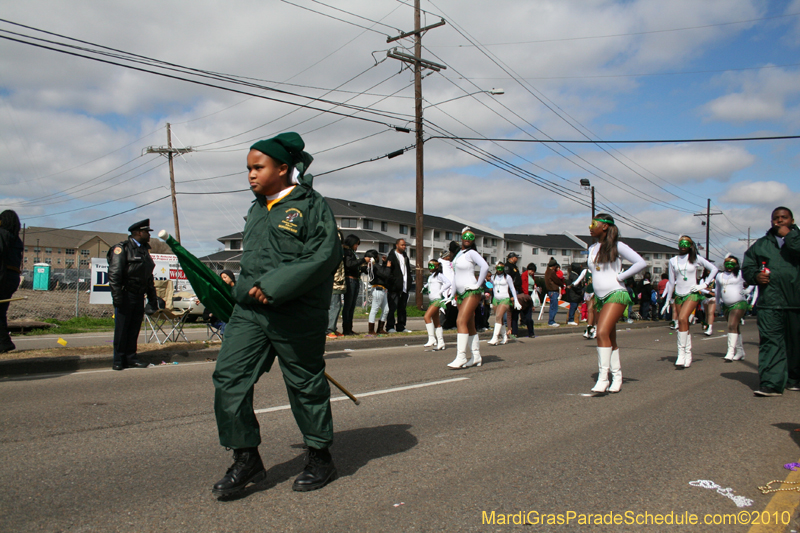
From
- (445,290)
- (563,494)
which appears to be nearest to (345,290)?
(445,290)

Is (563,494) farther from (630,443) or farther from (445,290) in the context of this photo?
(445,290)

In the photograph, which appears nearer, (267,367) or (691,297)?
(267,367)

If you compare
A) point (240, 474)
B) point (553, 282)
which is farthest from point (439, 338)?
point (240, 474)

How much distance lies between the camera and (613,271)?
6797mm

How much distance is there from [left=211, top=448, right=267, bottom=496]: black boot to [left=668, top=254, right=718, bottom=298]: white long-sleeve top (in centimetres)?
854

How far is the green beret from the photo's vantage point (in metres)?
3.43

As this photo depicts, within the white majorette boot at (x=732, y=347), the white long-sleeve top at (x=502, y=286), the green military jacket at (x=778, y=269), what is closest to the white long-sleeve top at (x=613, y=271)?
the green military jacket at (x=778, y=269)

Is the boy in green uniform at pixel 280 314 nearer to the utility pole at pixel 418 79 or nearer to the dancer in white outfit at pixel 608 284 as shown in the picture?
the dancer in white outfit at pixel 608 284

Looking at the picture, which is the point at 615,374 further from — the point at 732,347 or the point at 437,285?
the point at 437,285

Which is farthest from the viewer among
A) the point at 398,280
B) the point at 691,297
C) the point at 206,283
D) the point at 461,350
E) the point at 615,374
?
the point at 398,280

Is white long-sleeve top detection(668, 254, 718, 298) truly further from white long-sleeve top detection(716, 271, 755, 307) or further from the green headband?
the green headband

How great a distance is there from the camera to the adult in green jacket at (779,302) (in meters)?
6.77

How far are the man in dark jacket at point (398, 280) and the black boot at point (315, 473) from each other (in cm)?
969

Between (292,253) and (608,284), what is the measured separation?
15.3ft
